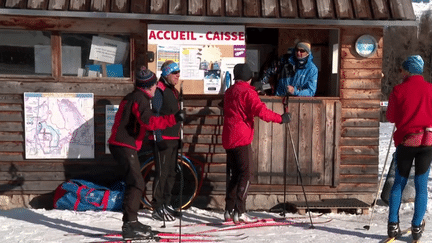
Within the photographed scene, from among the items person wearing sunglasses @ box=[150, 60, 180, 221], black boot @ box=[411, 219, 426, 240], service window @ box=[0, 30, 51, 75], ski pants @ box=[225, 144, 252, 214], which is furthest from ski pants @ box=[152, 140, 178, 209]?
black boot @ box=[411, 219, 426, 240]

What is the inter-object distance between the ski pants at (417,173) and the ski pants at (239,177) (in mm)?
1713

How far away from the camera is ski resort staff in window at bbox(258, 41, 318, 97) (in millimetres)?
8750

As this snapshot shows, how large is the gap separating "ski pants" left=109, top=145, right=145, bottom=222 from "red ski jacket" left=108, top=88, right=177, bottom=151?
85 mm

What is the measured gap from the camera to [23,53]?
861 centimetres

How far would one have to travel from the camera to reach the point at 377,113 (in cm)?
892

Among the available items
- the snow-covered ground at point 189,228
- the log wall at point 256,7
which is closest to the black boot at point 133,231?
the snow-covered ground at point 189,228

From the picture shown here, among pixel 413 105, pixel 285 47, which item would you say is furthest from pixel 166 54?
pixel 413 105

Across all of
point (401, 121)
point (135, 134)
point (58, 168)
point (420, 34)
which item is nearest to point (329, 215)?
point (401, 121)

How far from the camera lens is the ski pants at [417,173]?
6828 mm

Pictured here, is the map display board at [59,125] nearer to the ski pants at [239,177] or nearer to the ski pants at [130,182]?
the ski pants at [130,182]

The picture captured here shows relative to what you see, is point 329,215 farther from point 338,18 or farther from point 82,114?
point 82,114

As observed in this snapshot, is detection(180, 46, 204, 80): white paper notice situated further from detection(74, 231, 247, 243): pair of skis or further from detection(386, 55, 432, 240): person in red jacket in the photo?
detection(386, 55, 432, 240): person in red jacket

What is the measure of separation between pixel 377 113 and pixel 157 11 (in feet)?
10.8

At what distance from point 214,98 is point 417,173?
293cm
